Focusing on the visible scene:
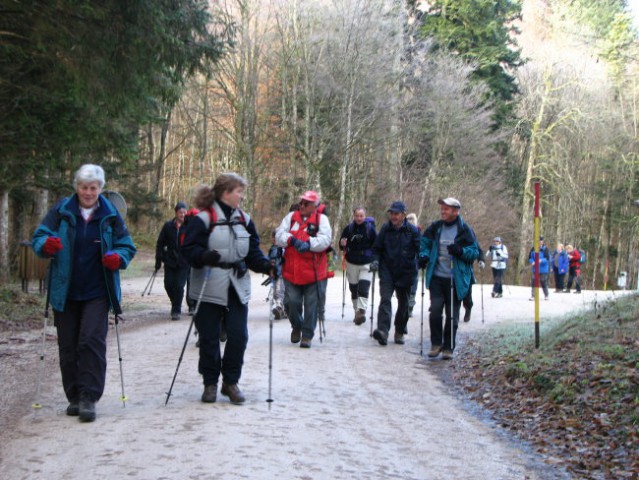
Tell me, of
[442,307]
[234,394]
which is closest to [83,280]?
[234,394]

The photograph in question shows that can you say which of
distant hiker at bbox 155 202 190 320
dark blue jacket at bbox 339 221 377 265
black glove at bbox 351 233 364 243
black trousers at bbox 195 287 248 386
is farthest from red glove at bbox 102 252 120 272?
black glove at bbox 351 233 364 243

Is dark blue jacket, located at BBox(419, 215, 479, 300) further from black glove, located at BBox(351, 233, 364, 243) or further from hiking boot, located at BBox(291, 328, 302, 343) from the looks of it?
black glove, located at BBox(351, 233, 364, 243)

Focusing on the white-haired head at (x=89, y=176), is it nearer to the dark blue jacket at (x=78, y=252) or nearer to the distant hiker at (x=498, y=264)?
the dark blue jacket at (x=78, y=252)

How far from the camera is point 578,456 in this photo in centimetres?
671

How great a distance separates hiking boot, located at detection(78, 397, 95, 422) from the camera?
658 centimetres

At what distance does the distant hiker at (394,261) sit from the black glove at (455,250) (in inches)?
57.4

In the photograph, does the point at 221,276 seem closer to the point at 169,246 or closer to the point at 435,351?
the point at 435,351

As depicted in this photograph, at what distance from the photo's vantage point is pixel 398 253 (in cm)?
1265

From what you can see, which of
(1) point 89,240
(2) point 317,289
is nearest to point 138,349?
(2) point 317,289

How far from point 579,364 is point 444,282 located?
2.83m

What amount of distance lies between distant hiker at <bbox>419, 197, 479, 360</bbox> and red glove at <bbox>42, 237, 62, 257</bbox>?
6042 millimetres

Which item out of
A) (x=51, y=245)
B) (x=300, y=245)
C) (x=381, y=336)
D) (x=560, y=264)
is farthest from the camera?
(x=560, y=264)

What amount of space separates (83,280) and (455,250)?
577 cm

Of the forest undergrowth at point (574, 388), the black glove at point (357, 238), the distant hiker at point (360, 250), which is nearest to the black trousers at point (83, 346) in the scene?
the forest undergrowth at point (574, 388)
